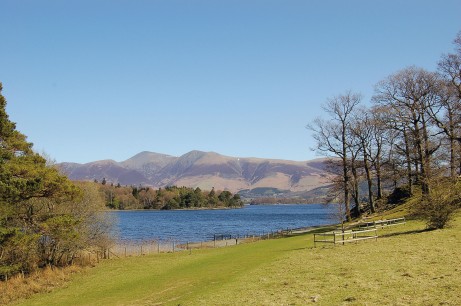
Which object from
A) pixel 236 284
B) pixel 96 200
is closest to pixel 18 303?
pixel 236 284

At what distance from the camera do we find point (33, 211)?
40719 mm

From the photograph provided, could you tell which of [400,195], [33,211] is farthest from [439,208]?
[33,211]

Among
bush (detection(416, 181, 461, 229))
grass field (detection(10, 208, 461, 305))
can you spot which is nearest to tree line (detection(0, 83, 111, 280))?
grass field (detection(10, 208, 461, 305))

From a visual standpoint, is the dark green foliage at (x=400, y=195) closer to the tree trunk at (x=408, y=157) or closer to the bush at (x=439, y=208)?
the tree trunk at (x=408, y=157)

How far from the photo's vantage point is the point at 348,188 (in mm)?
61094

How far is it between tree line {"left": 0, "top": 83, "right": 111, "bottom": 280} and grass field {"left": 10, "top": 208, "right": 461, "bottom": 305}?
190 inches

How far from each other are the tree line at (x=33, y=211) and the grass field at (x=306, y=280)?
4.83m

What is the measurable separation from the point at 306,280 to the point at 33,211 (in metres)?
31.1

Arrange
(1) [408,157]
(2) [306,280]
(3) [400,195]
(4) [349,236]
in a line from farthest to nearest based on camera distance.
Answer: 1. (3) [400,195]
2. (1) [408,157]
3. (4) [349,236]
4. (2) [306,280]

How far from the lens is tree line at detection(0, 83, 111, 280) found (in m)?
30.9

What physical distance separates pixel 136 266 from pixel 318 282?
2423 cm

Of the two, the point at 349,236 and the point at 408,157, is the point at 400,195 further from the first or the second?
the point at 349,236

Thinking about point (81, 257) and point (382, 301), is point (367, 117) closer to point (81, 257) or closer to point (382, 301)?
point (81, 257)

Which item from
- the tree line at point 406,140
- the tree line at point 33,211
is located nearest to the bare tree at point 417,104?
the tree line at point 406,140
